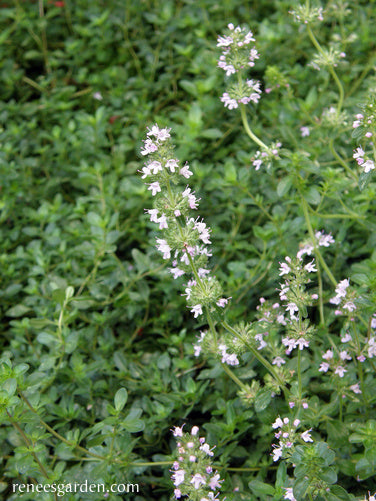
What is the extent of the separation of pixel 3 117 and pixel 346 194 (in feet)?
8.26

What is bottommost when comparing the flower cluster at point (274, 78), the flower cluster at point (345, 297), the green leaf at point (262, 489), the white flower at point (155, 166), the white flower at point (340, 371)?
the green leaf at point (262, 489)

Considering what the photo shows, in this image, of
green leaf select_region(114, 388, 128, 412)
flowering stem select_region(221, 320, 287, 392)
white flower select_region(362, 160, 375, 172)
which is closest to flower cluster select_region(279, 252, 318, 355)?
flowering stem select_region(221, 320, 287, 392)

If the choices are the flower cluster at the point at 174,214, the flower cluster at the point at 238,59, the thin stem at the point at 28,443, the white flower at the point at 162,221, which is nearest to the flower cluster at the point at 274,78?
the flower cluster at the point at 238,59

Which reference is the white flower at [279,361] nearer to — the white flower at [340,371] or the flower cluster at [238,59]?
the white flower at [340,371]

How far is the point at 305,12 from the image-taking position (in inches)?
97.4

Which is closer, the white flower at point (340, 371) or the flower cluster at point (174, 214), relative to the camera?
the flower cluster at point (174, 214)

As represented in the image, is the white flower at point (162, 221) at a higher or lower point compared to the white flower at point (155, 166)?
lower

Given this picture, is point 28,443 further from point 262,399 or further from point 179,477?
point 262,399

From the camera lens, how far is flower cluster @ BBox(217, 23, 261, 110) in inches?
84.9

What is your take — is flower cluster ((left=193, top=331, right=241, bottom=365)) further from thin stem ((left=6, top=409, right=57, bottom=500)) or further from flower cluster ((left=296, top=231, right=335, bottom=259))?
thin stem ((left=6, top=409, right=57, bottom=500))

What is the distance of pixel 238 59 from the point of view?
2.18 metres

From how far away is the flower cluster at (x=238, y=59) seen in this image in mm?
2155

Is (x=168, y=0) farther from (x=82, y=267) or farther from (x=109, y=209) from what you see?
(x=82, y=267)

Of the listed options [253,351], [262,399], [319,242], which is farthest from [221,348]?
[319,242]
